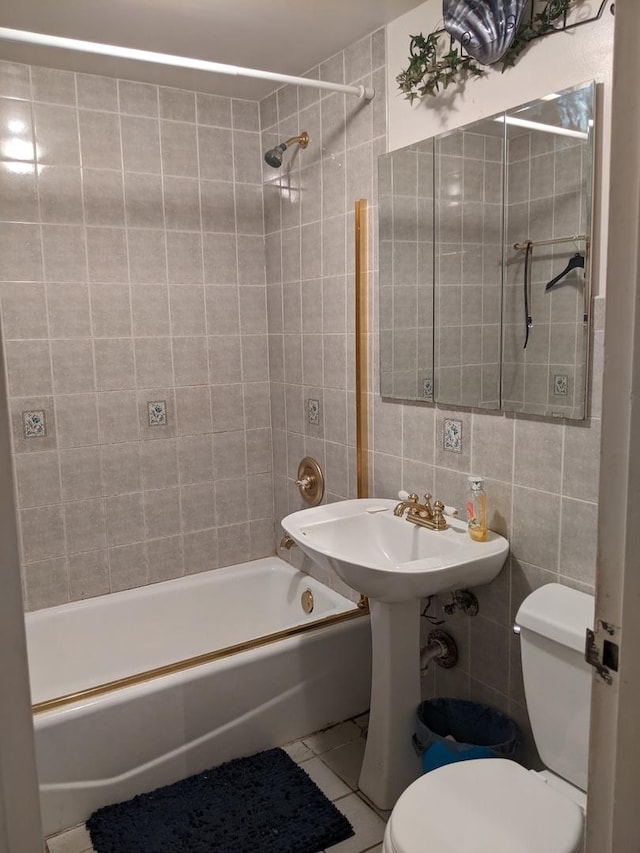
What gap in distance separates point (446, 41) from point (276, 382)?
1575 millimetres

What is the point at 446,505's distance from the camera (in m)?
2.24

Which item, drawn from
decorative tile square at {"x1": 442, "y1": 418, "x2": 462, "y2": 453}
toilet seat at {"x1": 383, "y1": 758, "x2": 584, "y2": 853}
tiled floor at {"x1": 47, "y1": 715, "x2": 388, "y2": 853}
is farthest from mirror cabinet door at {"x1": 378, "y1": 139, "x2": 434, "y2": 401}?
tiled floor at {"x1": 47, "y1": 715, "x2": 388, "y2": 853}

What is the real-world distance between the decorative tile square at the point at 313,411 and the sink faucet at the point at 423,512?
0.70m

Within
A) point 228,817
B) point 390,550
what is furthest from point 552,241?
point 228,817

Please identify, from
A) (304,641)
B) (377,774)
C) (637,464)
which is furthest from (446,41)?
(377,774)

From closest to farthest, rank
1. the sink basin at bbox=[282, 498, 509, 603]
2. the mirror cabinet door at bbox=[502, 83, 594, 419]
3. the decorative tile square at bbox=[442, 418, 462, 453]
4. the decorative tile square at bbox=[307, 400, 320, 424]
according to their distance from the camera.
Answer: the mirror cabinet door at bbox=[502, 83, 594, 419] → the sink basin at bbox=[282, 498, 509, 603] → the decorative tile square at bbox=[442, 418, 462, 453] → the decorative tile square at bbox=[307, 400, 320, 424]

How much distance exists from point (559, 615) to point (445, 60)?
1613 mm

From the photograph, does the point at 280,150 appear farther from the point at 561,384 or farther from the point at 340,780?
the point at 340,780

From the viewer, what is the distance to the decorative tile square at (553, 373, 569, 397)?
5.84 feet

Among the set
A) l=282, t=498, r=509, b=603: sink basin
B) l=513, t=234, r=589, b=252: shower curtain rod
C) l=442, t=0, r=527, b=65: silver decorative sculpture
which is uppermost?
l=442, t=0, r=527, b=65: silver decorative sculpture

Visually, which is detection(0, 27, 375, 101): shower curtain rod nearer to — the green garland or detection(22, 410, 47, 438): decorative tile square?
the green garland

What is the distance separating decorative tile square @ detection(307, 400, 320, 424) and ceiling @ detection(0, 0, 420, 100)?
133 centimetres

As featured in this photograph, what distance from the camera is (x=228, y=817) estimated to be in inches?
80.6

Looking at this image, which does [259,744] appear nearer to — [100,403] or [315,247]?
[100,403]
